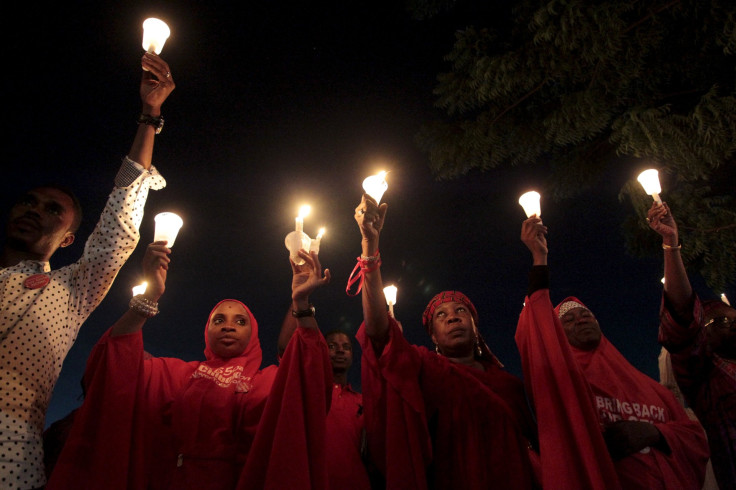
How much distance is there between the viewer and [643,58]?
169 inches

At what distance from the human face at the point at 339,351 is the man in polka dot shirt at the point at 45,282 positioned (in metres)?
2.18

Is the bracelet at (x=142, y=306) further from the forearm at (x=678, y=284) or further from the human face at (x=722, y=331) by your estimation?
the human face at (x=722, y=331)

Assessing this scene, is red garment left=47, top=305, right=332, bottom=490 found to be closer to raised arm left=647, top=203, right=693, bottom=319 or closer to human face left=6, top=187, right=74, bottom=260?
human face left=6, top=187, right=74, bottom=260

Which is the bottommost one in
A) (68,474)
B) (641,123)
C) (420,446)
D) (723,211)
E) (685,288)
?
(68,474)

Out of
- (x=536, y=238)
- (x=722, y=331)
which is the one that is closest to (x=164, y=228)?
(x=536, y=238)

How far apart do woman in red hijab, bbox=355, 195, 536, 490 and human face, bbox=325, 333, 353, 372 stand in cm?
141

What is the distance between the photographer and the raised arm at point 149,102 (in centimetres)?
241

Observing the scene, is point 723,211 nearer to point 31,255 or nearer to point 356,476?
point 356,476

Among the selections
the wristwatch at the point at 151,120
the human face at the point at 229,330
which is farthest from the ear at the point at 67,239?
the human face at the point at 229,330

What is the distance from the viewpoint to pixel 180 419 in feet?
8.28

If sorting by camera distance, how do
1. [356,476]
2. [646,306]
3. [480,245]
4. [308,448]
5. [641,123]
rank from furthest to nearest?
[646,306], [480,245], [641,123], [356,476], [308,448]

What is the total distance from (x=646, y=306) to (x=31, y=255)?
66.7ft

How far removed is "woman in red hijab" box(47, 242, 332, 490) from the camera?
81.2 inches

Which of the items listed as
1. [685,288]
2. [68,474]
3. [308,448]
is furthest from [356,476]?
[685,288]
